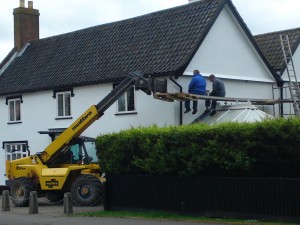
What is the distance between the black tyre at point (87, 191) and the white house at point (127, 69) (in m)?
4.76

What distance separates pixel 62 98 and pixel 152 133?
12554 millimetres

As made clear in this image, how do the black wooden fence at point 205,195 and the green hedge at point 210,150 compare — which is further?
the green hedge at point 210,150

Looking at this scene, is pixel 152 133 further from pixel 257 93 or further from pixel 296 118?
pixel 257 93

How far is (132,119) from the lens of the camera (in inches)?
1036

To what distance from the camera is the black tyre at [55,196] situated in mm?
23612

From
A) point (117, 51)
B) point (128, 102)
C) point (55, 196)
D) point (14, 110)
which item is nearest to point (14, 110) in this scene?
point (14, 110)

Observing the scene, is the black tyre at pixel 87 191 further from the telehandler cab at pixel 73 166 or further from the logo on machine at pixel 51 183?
the logo on machine at pixel 51 183

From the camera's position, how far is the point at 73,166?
891 inches

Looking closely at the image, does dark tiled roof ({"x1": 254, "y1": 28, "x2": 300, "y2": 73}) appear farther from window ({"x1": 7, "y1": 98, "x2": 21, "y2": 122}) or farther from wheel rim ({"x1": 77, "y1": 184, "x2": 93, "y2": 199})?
wheel rim ({"x1": 77, "y1": 184, "x2": 93, "y2": 199})

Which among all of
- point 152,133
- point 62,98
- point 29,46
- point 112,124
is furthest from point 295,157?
point 29,46

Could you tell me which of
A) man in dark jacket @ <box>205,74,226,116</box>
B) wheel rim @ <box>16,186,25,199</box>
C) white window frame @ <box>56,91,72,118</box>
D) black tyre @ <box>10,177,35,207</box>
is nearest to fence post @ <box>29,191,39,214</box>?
black tyre @ <box>10,177,35,207</box>

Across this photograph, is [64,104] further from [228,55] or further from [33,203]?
[33,203]

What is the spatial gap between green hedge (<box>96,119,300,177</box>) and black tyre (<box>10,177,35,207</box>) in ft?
15.9

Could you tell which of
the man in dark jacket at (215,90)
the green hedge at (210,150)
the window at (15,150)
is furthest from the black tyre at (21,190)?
the window at (15,150)
